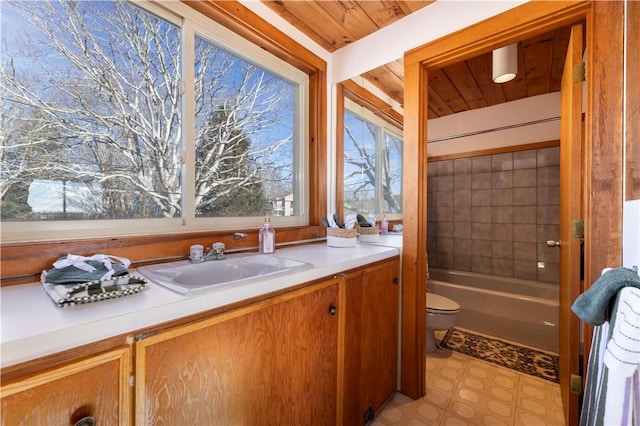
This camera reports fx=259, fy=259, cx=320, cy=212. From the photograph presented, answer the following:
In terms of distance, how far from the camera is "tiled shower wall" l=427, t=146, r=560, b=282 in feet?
8.28

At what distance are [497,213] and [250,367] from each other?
9.65 feet

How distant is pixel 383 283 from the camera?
4.59ft

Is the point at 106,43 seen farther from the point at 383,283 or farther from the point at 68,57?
the point at 383,283

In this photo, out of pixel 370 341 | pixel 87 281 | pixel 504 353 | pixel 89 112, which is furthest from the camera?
pixel 504 353

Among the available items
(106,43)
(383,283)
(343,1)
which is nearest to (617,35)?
(343,1)

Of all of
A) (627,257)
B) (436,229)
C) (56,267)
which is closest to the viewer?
(56,267)

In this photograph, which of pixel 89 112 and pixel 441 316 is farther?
pixel 441 316

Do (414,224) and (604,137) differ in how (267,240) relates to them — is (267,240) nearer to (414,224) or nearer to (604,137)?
(414,224)

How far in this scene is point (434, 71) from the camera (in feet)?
6.04

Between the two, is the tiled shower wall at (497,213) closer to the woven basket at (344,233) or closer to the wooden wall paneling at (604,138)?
the wooden wall paneling at (604,138)

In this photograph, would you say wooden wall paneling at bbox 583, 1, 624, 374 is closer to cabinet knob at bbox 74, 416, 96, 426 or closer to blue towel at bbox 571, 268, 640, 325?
blue towel at bbox 571, 268, 640, 325

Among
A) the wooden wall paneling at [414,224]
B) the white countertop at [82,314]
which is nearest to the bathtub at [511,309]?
the wooden wall paneling at [414,224]

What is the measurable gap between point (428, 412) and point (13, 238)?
1.97 meters

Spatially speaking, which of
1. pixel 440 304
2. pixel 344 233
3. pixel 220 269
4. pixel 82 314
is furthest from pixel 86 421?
pixel 440 304
